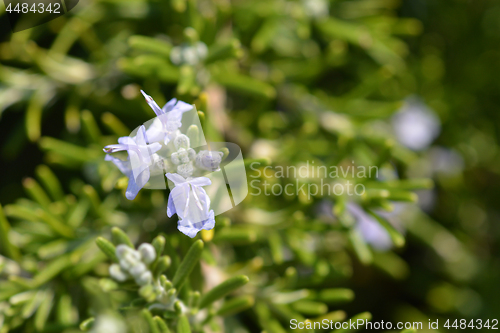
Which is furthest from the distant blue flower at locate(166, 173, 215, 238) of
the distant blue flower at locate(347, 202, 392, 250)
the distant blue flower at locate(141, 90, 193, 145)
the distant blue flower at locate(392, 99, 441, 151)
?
the distant blue flower at locate(392, 99, 441, 151)

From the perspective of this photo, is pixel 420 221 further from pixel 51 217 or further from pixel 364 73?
pixel 51 217

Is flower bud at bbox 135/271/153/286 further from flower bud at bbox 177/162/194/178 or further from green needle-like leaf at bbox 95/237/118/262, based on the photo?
flower bud at bbox 177/162/194/178

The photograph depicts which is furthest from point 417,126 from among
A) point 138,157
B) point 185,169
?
point 138,157

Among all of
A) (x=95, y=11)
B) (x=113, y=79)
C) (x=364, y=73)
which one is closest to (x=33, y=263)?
(x=113, y=79)

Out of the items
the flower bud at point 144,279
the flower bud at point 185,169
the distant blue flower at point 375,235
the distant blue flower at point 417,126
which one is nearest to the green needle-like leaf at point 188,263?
the flower bud at point 144,279

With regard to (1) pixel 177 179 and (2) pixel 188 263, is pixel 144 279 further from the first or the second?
(1) pixel 177 179

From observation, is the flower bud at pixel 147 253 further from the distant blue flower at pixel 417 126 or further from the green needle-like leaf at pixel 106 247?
the distant blue flower at pixel 417 126
